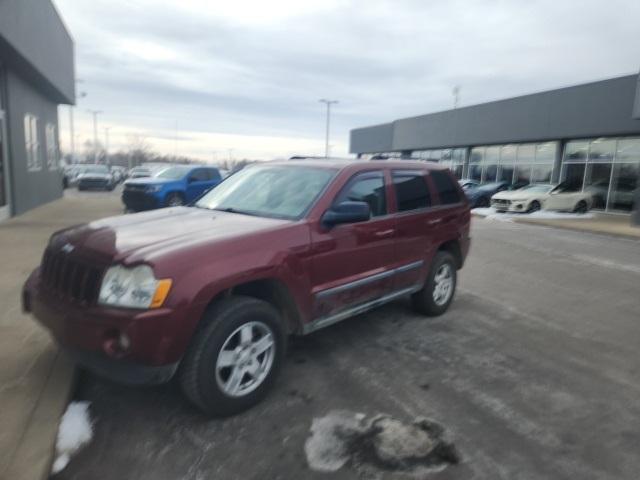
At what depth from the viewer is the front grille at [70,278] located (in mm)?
3131

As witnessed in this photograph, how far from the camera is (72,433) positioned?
10.3ft

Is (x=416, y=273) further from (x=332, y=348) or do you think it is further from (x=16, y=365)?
(x=16, y=365)

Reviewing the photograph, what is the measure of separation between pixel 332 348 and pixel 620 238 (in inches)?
529

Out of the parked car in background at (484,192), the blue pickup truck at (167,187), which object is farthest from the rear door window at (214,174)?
the parked car in background at (484,192)

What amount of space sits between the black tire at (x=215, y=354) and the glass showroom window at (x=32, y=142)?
14967mm

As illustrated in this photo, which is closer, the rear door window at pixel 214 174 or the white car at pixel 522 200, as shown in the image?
the rear door window at pixel 214 174

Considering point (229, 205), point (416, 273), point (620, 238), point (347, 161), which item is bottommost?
point (620, 238)

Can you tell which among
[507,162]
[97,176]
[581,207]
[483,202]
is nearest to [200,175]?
[483,202]

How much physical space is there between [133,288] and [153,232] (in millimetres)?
711

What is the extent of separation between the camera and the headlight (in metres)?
2.96

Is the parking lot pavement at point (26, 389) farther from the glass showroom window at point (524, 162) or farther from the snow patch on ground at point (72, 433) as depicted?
the glass showroom window at point (524, 162)

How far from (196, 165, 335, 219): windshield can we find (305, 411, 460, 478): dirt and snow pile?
1.65m

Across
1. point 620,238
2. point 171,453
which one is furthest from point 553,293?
point 620,238

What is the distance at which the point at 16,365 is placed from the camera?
3.85m
